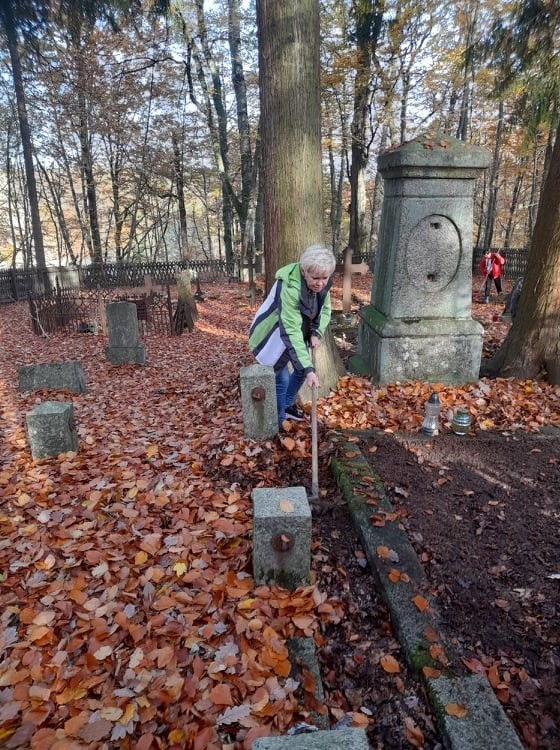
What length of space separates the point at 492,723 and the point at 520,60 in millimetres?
8970

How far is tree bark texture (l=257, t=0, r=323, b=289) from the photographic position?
4348 millimetres

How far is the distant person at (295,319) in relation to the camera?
3.46 metres

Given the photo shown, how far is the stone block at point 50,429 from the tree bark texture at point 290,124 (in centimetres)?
256

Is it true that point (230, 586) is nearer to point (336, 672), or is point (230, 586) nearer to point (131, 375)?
point (336, 672)

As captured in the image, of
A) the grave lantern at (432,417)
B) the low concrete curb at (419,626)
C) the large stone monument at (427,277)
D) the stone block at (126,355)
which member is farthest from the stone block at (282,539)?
the stone block at (126,355)

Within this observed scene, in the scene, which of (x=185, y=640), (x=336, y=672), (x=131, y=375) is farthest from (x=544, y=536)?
(x=131, y=375)

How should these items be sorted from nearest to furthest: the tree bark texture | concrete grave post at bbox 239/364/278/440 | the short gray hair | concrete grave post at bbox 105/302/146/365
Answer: the short gray hair < concrete grave post at bbox 239/364/278/440 < the tree bark texture < concrete grave post at bbox 105/302/146/365

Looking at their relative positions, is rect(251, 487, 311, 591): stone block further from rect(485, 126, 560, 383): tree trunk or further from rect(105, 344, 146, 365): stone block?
rect(105, 344, 146, 365): stone block

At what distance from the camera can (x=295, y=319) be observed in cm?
359

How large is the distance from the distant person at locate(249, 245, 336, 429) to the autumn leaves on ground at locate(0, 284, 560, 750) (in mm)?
690

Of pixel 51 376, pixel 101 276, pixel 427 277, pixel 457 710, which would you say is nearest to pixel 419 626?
pixel 457 710

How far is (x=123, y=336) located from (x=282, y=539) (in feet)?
20.3

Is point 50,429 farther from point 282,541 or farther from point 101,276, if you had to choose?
point 101,276

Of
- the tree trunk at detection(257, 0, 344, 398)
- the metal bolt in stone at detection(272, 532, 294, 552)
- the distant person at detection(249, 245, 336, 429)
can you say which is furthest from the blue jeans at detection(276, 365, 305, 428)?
the metal bolt in stone at detection(272, 532, 294, 552)
